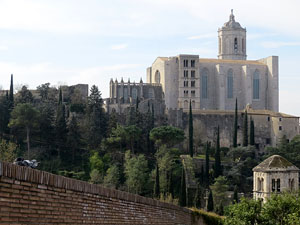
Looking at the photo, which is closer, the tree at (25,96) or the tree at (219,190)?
the tree at (219,190)

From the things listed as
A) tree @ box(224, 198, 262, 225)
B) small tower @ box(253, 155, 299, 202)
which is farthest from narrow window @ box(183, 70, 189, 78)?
tree @ box(224, 198, 262, 225)

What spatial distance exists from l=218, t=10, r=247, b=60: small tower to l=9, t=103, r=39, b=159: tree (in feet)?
131

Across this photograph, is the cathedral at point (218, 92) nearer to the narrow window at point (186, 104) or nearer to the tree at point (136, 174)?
the narrow window at point (186, 104)

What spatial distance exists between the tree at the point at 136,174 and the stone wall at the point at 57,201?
34514 millimetres

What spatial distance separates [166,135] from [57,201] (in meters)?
49.0

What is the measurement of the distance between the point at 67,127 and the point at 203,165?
1214 centimetres

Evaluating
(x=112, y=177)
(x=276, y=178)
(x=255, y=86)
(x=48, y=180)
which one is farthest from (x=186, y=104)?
(x=48, y=180)

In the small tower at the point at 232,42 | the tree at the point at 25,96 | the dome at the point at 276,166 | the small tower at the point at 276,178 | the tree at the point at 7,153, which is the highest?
the small tower at the point at 232,42

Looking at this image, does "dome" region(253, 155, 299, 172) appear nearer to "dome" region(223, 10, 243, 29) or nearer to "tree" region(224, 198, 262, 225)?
"tree" region(224, 198, 262, 225)

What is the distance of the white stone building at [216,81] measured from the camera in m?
76.8

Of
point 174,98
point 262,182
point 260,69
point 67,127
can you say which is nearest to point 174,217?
point 262,182

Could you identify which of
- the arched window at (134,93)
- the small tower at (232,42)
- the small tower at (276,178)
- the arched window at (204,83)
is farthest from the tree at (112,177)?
the small tower at (232,42)

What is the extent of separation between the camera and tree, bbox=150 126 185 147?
59.1m

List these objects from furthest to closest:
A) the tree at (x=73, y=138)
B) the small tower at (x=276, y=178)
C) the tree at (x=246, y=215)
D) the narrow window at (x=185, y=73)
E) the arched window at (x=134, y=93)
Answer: the narrow window at (x=185, y=73), the arched window at (x=134, y=93), the tree at (x=73, y=138), the small tower at (x=276, y=178), the tree at (x=246, y=215)
